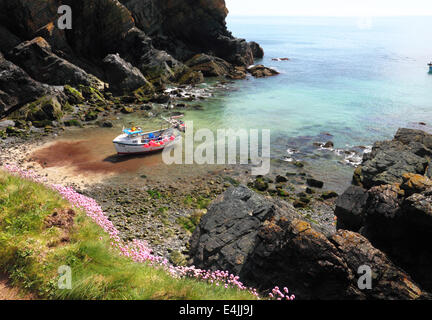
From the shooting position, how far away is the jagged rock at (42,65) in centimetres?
4766

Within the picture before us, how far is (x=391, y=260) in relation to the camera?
11.8 m

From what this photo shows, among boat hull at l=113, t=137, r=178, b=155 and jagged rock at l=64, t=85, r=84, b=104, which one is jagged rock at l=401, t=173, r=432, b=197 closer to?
boat hull at l=113, t=137, r=178, b=155

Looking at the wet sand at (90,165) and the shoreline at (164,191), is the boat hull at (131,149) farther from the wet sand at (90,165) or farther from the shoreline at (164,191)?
Answer: the shoreline at (164,191)

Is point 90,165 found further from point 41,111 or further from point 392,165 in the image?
point 392,165

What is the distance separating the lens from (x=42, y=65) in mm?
48469

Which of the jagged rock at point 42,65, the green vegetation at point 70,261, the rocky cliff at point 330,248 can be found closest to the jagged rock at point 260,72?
the jagged rock at point 42,65

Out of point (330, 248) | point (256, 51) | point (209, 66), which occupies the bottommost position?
point (330, 248)

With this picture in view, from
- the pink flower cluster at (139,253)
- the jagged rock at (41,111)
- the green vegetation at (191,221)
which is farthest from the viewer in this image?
the jagged rock at (41,111)

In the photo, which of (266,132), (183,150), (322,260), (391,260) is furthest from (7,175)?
(266,132)

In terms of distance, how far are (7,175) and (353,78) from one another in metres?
86.8

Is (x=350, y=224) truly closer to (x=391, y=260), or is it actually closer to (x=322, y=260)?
(x=391, y=260)
